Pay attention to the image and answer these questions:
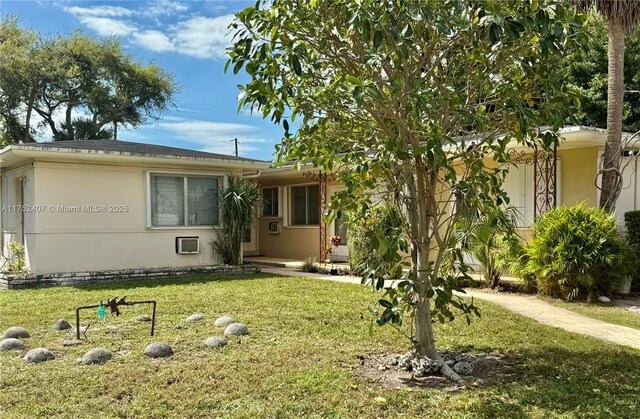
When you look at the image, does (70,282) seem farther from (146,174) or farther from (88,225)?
(146,174)

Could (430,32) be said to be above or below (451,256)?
above

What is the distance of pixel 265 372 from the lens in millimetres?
4598

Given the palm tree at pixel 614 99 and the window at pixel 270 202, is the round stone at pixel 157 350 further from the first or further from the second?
the window at pixel 270 202

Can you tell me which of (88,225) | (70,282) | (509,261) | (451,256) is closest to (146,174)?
(88,225)

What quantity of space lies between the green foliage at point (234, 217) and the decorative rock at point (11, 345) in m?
7.34

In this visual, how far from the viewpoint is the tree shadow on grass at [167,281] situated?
1012cm

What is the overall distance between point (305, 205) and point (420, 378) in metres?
12.0

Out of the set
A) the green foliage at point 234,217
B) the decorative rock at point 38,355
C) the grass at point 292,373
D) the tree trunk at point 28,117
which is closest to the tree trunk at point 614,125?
the grass at point 292,373

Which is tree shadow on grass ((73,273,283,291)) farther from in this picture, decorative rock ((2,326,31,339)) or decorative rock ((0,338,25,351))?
decorative rock ((0,338,25,351))

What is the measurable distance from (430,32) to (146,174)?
937cm

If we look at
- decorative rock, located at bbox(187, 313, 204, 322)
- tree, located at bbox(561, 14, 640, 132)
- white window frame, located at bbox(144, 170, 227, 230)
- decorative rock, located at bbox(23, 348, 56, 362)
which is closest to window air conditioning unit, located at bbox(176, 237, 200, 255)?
white window frame, located at bbox(144, 170, 227, 230)

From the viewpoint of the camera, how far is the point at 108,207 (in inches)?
455

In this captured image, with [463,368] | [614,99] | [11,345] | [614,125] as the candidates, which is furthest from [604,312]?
[11,345]

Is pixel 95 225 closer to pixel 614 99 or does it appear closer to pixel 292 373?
pixel 292 373
